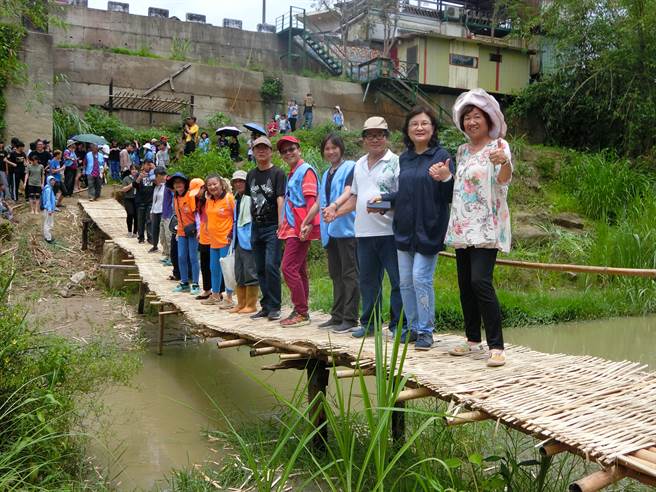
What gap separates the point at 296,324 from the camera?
499 cm

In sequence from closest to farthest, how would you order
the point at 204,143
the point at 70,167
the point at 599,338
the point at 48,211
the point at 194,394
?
the point at 194,394 < the point at 599,338 < the point at 48,211 < the point at 70,167 < the point at 204,143

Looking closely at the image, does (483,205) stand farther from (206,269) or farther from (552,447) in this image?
(206,269)

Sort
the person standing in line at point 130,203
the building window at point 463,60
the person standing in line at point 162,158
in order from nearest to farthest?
the person standing in line at point 130,203 < the person standing in line at point 162,158 < the building window at point 463,60

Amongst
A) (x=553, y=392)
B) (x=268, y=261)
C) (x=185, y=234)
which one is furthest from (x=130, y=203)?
(x=553, y=392)

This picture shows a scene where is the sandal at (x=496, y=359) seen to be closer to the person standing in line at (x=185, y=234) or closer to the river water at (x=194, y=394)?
the river water at (x=194, y=394)

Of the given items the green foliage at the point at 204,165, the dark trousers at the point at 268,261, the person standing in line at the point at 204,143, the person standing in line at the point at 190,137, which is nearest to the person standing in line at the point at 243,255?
the dark trousers at the point at 268,261

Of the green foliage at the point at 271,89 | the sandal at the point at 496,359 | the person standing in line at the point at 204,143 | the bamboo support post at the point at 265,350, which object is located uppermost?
the green foliage at the point at 271,89

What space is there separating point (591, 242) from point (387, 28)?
12.8 meters

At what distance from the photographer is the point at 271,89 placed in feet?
64.9

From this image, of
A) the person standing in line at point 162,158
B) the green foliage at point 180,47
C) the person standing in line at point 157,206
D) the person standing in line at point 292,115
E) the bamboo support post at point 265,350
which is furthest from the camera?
the green foliage at point 180,47

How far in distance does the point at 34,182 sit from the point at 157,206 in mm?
3415

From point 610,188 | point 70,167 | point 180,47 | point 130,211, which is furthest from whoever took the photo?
point 180,47

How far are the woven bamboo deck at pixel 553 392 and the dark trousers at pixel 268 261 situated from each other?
76 cm

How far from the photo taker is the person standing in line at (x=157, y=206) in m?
9.53
